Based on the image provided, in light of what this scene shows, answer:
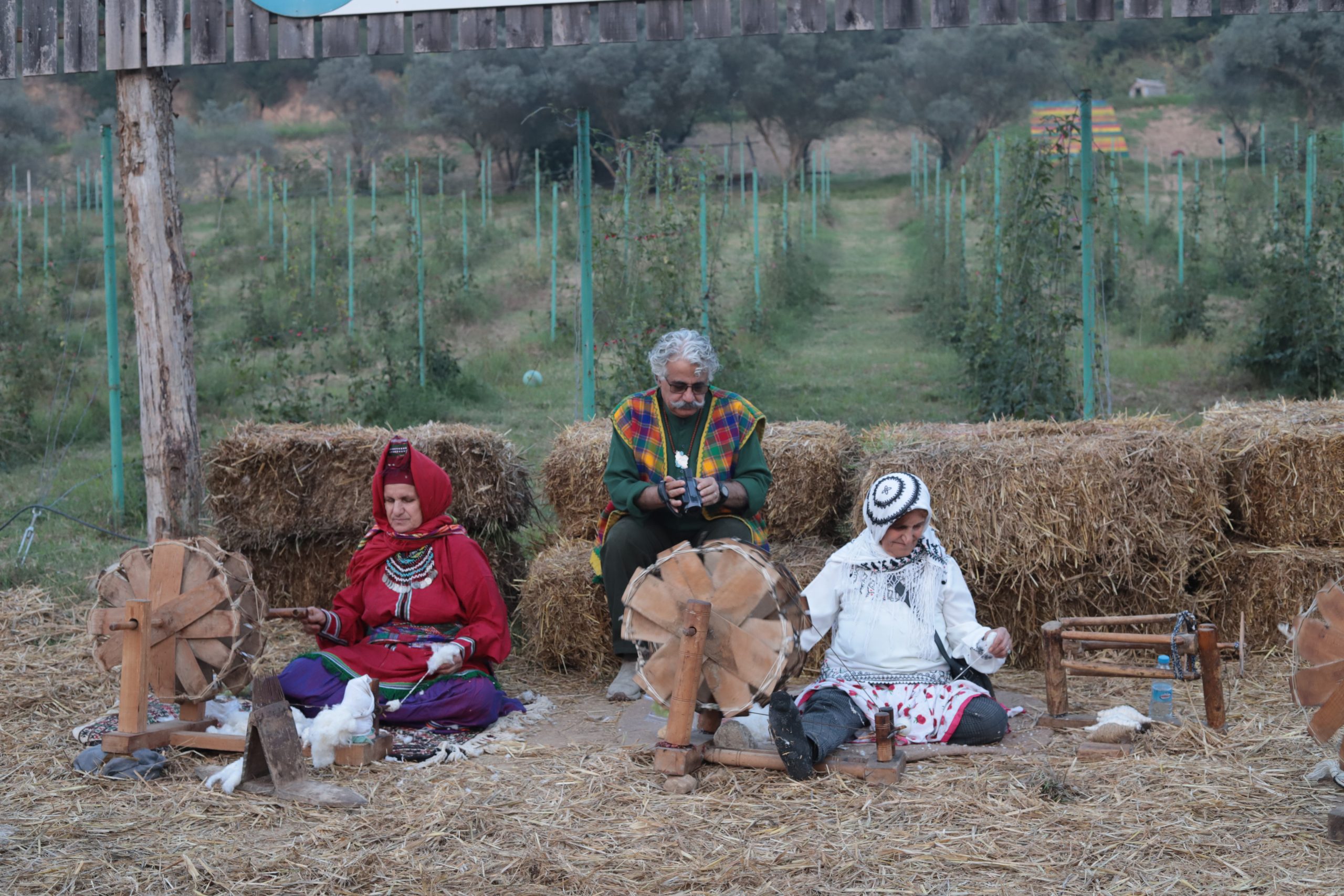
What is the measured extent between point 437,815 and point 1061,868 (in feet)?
6.03

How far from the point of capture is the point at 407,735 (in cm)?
484

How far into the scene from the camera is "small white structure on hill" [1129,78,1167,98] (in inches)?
1743

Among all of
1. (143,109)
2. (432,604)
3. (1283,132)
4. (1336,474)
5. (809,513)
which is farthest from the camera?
(1283,132)

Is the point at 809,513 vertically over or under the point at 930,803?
over

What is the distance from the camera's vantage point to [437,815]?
3.95 m

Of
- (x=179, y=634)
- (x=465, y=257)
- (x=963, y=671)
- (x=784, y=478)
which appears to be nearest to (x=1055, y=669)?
(x=963, y=671)

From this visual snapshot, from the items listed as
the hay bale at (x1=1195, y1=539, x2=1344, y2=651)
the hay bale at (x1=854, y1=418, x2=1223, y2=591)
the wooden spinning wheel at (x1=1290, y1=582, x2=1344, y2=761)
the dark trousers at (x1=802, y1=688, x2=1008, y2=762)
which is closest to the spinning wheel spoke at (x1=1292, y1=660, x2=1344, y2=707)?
the wooden spinning wheel at (x1=1290, y1=582, x2=1344, y2=761)

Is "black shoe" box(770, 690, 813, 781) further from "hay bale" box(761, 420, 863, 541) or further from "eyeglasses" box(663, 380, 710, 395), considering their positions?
"hay bale" box(761, 420, 863, 541)

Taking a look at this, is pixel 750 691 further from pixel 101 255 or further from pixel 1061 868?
pixel 101 255

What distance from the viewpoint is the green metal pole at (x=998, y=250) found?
31.1 feet

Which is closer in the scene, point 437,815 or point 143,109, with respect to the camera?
point 437,815

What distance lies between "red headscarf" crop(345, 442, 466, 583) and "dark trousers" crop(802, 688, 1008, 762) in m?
1.65

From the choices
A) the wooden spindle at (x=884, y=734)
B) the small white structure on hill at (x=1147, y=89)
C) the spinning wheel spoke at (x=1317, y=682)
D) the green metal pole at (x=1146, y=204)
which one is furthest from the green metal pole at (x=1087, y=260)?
the small white structure on hill at (x=1147, y=89)

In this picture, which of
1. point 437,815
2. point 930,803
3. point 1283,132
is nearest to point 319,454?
point 437,815
